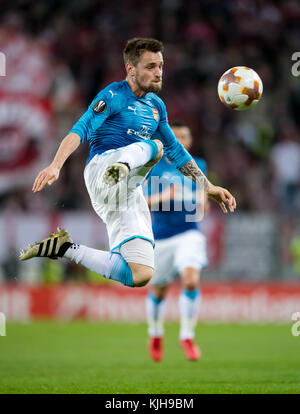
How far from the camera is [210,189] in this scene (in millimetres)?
6348

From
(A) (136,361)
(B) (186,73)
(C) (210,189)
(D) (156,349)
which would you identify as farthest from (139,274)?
(B) (186,73)

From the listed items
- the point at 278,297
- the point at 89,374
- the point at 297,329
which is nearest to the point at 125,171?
the point at 89,374

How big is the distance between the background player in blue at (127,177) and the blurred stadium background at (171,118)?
19.9ft

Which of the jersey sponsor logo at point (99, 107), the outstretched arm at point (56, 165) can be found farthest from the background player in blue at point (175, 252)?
the outstretched arm at point (56, 165)

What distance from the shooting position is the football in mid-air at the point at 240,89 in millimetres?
6465

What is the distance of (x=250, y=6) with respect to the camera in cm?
1786

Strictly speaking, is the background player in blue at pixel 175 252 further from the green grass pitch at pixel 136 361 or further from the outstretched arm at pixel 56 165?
the outstretched arm at pixel 56 165

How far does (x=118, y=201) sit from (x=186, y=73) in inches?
434

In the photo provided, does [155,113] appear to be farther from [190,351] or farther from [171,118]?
[171,118]

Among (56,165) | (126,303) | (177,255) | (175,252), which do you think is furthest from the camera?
(126,303)

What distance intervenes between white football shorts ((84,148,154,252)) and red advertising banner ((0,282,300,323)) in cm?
786

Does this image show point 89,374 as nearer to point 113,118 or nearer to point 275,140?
point 113,118

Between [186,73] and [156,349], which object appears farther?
[186,73]

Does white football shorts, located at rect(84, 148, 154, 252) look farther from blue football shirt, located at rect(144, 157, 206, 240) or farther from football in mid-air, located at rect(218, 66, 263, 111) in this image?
blue football shirt, located at rect(144, 157, 206, 240)
